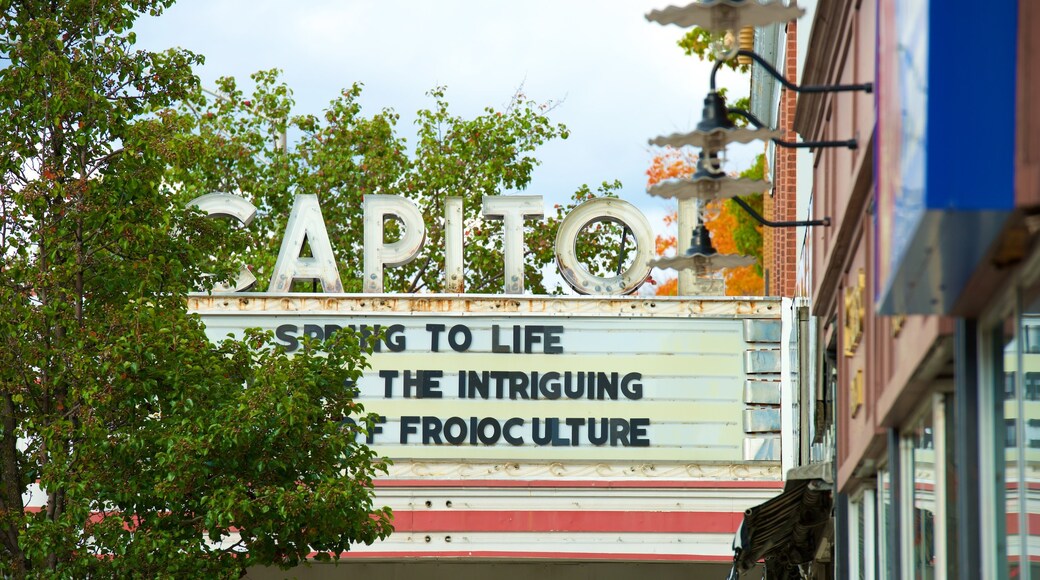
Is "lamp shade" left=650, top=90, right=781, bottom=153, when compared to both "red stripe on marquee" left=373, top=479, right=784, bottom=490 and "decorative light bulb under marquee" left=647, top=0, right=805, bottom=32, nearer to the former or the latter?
"decorative light bulb under marquee" left=647, top=0, right=805, bottom=32

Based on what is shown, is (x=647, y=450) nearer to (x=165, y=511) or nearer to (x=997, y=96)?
(x=165, y=511)

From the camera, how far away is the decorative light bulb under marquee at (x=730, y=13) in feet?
28.9

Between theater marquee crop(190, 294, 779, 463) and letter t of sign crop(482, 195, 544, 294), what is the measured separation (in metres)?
0.39

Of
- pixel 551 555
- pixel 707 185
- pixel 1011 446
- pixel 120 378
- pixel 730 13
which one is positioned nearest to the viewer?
pixel 1011 446

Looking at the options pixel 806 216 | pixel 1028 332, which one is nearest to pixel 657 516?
pixel 806 216

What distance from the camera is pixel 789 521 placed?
15.0 meters

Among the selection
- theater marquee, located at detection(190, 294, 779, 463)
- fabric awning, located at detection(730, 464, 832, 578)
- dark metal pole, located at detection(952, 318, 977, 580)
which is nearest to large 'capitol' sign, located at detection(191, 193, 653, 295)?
theater marquee, located at detection(190, 294, 779, 463)

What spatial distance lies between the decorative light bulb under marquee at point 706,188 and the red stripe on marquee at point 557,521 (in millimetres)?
11974

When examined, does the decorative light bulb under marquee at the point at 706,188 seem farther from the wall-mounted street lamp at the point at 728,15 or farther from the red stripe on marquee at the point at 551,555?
the red stripe on marquee at the point at 551,555

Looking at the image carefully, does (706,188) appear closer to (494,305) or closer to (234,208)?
(494,305)

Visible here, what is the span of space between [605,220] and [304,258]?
4.21 meters

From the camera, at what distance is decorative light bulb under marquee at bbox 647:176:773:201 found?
31.4ft

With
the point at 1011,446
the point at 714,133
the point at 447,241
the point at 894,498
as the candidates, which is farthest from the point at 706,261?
the point at 447,241

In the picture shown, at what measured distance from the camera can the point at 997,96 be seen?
548 centimetres
